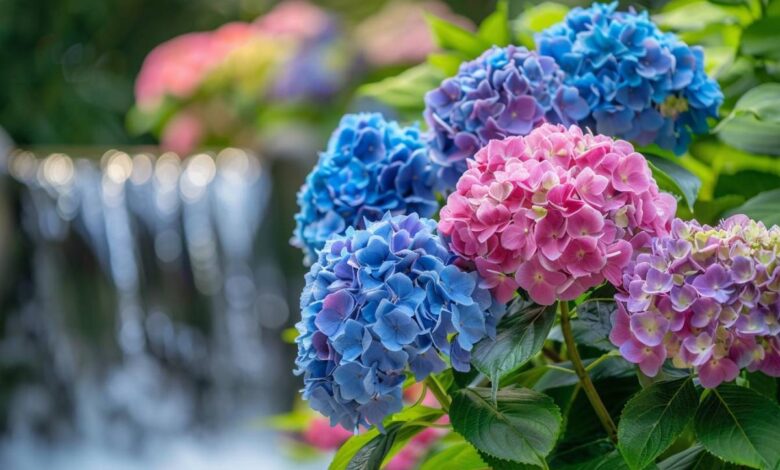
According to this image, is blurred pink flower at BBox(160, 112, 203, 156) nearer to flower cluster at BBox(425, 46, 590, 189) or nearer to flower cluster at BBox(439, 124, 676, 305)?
flower cluster at BBox(425, 46, 590, 189)

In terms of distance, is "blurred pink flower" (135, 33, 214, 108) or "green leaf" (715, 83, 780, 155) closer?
"green leaf" (715, 83, 780, 155)

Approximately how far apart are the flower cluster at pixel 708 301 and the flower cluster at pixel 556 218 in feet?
0.07

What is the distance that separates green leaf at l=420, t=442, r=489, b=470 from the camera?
0.67 m

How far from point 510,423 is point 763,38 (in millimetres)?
417

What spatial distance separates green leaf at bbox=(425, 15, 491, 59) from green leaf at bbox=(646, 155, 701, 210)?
237mm

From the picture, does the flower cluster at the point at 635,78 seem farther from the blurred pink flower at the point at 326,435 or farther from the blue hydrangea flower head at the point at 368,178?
the blurred pink flower at the point at 326,435

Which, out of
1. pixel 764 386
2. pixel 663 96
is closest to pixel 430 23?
pixel 663 96

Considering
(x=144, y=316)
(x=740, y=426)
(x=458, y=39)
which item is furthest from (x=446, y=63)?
(x=144, y=316)

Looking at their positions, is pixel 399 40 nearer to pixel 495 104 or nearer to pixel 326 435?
pixel 326 435

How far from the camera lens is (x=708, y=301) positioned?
0.52 metres

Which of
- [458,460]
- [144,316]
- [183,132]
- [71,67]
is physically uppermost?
[458,460]

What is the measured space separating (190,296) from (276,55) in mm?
710

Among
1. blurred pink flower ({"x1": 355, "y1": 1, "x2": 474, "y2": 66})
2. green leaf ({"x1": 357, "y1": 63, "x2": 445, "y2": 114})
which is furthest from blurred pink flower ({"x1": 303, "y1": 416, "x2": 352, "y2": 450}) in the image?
blurred pink flower ({"x1": 355, "y1": 1, "x2": 474, "y2": 66})

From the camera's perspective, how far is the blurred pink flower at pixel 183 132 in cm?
321
